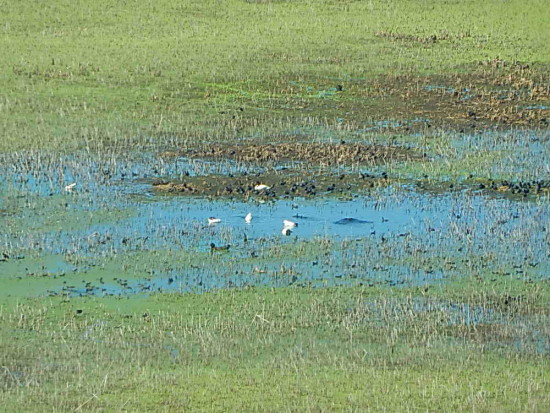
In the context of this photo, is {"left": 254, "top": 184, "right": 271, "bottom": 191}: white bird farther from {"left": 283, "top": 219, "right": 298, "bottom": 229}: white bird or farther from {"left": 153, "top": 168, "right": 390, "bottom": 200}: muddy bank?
{"left": 283, "top": 219, "right": 298, "bottom": 229}: white bird

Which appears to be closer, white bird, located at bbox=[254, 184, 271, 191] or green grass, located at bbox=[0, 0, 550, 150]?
white bird, located at bbox=[254, 184, 271, 191]

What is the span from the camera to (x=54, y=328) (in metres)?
12.5

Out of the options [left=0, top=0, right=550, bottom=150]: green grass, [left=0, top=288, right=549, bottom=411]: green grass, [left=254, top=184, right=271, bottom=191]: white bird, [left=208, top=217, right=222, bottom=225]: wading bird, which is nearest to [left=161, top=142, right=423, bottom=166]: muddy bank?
[left=0, top=0, right=550, bottom=150]: green grass

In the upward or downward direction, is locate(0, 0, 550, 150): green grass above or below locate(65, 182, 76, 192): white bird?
above

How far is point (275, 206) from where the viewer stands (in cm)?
1741

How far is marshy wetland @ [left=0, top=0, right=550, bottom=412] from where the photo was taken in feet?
37.3

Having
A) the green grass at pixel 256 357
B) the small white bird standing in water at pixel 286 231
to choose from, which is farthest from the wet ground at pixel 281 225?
the green grass at pixel 256 357

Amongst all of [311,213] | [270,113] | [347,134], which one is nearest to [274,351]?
[311,213]

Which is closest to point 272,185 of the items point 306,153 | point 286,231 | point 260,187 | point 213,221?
point 260,187

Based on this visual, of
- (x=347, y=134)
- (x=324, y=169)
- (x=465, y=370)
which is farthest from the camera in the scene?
(x=347, y=134)

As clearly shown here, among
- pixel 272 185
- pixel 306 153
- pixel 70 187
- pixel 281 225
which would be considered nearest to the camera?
pixel 281 225

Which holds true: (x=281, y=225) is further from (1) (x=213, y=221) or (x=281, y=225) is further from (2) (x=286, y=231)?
(1) (x=213, y=221)

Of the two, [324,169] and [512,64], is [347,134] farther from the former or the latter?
[512,64]

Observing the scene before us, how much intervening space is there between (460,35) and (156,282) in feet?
53.9
